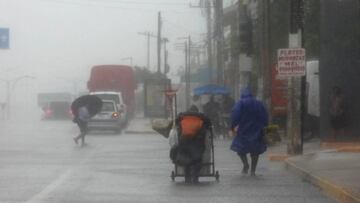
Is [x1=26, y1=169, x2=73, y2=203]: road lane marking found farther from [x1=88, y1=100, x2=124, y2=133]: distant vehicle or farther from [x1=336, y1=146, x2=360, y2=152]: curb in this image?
[x1=88, y1=100, x2=124, y2=133]: distant vehicle

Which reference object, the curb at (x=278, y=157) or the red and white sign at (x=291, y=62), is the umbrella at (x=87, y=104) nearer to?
the curb at (x=278, y=157)

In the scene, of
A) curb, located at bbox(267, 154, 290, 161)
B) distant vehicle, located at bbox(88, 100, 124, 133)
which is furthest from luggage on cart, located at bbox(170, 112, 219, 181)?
distant vehicle, located at bbox(88, 100, 124, 133)

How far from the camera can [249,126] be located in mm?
18688

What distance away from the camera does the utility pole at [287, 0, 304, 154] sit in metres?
22.9

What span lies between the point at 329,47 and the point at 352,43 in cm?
57

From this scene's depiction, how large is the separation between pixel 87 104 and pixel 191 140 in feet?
57.9

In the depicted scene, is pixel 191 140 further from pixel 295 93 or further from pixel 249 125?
pixel 295 93

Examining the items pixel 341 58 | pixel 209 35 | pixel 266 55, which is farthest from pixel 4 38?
pixel 341 58

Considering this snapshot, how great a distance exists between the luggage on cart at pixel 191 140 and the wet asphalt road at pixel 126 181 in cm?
44

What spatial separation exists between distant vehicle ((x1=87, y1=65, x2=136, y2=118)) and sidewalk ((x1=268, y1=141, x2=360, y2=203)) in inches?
1200

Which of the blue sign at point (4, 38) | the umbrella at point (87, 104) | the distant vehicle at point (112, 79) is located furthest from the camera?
the distant vehicle at point (112, 79)

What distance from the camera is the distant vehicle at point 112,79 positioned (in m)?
57.4

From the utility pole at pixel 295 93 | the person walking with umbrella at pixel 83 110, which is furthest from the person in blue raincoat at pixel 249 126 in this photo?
the person walking with umbrella at pixel 83 110

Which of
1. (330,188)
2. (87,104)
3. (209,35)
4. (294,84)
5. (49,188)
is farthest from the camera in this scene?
(209,35)
